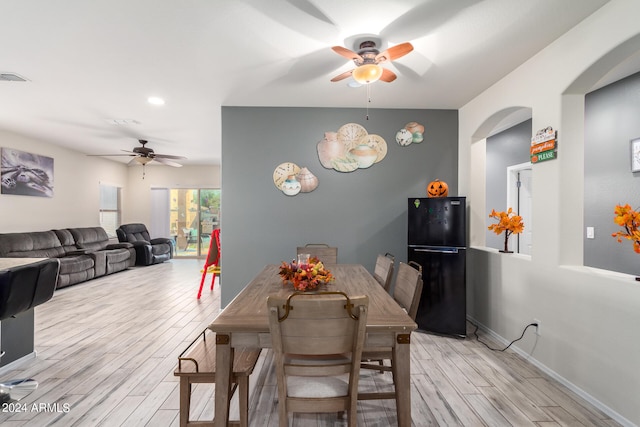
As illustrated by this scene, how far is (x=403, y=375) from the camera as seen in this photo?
162 centimetres

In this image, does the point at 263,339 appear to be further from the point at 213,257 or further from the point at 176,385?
the point at 213,257

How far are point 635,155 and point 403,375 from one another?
125 inches

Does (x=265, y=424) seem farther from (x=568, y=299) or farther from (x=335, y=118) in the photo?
(x=335, y=118)

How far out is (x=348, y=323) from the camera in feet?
4.61

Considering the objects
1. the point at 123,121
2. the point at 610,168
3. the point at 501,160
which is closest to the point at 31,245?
the point at 123,121

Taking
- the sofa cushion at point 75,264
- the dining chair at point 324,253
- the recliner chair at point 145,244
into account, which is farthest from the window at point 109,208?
the dining chair at point 324,253

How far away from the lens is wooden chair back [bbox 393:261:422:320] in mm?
2014

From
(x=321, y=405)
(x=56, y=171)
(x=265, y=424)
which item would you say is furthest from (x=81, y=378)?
(x=56, y=171)

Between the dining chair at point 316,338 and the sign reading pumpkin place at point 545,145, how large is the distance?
219cm

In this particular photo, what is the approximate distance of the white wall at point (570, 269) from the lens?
6.72 ft

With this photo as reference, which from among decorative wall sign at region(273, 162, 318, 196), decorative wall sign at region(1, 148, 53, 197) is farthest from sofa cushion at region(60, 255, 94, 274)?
decorative wall sign at region(273, 162, 318, 196)

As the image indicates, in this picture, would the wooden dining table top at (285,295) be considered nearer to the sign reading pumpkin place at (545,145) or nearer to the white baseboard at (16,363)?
the sign reading pumpkin place at (545,145)

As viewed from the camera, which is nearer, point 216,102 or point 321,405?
point 321,405

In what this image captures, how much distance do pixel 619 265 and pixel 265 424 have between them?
351cm
